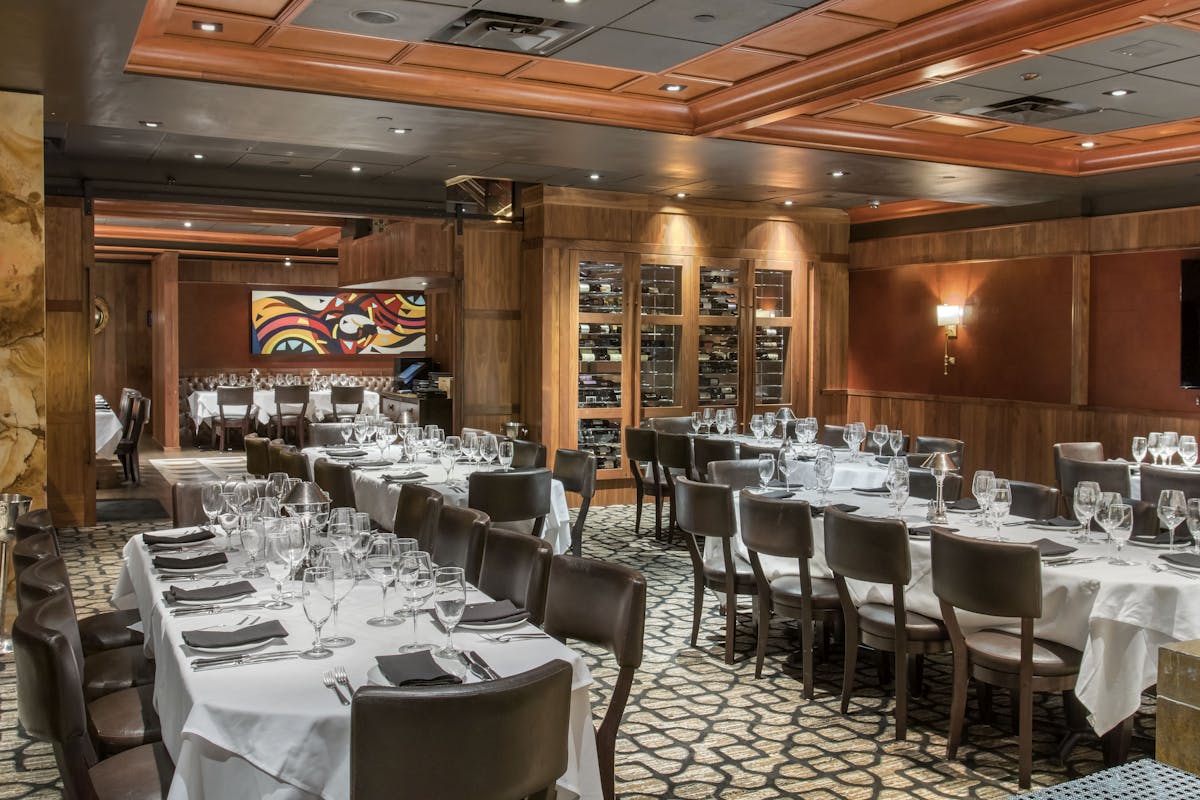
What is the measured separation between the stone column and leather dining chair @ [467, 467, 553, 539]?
113 inches

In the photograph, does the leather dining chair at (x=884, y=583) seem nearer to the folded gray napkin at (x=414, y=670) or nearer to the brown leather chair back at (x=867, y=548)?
the brown leather chair back at (x=867, y=548)

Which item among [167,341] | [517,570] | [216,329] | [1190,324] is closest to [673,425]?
[1190,324]

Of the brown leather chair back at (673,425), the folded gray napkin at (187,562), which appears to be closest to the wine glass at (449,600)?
the folded gray napkin at (187,562)

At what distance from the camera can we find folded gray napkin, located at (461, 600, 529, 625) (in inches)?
116

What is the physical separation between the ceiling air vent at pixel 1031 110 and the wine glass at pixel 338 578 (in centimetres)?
559

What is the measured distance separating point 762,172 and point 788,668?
4827 mm

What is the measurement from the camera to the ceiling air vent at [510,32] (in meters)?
5.23

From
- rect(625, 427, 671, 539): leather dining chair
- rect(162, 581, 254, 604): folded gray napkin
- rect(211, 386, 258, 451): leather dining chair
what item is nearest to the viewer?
rect(162, 581, 254, 604): folded gray napkin

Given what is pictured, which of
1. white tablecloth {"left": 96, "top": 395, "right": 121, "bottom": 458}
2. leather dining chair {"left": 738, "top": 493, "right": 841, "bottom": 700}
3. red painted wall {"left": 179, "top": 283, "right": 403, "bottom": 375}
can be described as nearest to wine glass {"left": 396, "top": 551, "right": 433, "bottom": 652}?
leather dining chair {"left": 738, "top": 493, "right": 841, "bottom": 700}

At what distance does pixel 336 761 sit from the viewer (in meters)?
2.28

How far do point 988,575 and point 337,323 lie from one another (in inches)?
619

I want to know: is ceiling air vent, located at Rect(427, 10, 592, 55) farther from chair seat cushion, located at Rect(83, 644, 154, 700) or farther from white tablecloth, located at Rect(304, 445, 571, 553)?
chair seat cushion, located at Rect(83, 644, 154, 700)

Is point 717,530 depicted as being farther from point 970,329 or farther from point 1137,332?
point 970,329

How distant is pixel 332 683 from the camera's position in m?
2.49
